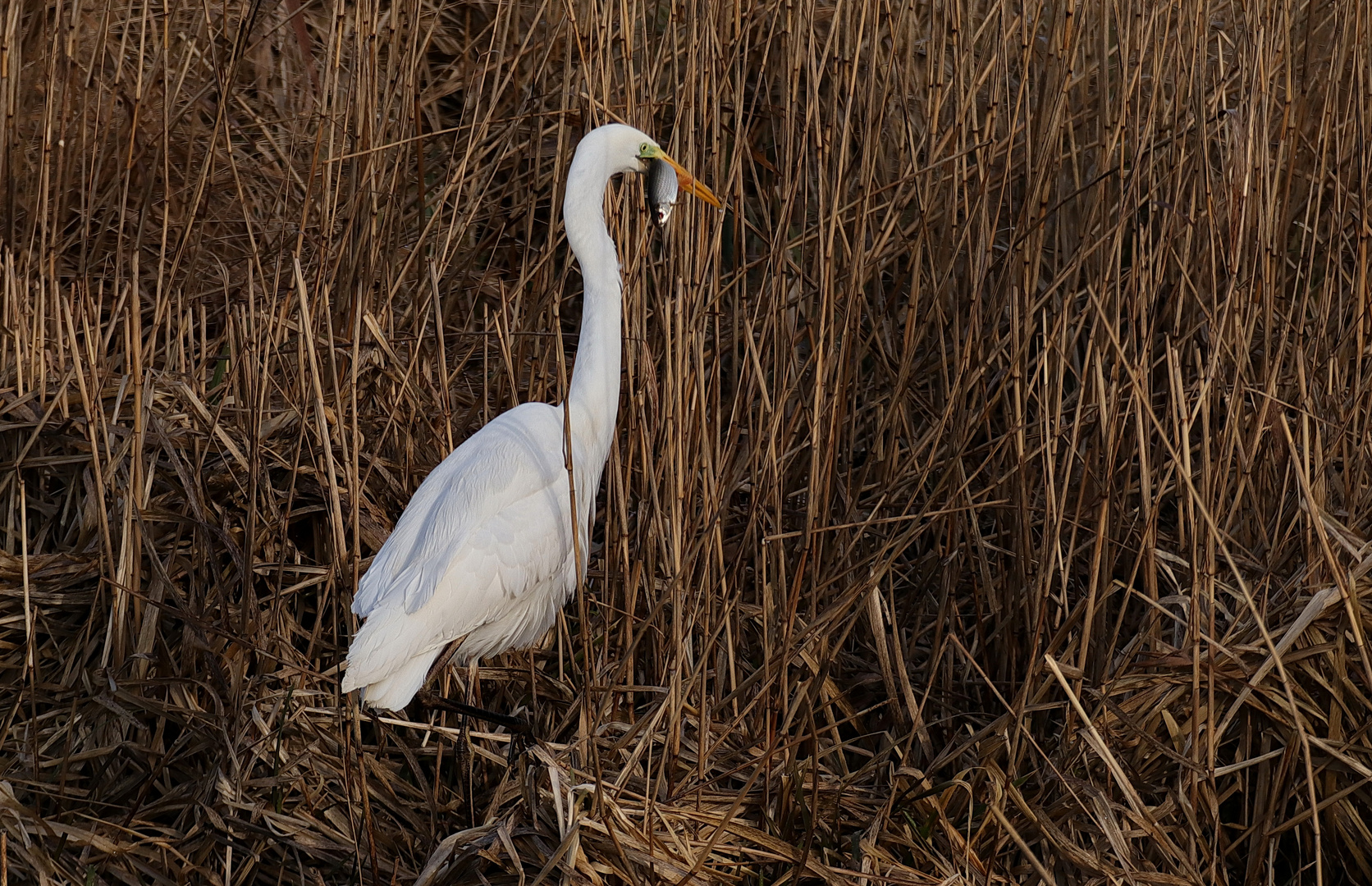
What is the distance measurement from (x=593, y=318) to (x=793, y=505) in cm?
61

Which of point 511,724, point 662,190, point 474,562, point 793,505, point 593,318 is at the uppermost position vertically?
point 662,190

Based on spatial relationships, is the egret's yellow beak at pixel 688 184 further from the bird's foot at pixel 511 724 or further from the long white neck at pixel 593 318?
the bird's foot at pixel 511 724

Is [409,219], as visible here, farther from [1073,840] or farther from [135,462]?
[1073,840]

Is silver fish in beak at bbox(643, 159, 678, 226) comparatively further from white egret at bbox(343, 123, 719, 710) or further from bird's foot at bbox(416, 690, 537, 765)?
bird's foot at bbox(416, 690, 537, 765)

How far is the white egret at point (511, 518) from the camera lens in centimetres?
203

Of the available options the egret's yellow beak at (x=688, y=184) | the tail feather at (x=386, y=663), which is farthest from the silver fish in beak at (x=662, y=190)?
the tail feather at (x=386, y=663)

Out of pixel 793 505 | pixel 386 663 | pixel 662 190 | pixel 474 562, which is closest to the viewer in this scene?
pixel 386 663

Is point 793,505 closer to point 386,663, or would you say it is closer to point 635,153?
point 635,153

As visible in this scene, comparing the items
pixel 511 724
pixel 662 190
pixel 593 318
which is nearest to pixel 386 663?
pixel 511 724

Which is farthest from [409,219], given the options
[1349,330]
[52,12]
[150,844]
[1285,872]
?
[1285,872]

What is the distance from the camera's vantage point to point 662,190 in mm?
2068

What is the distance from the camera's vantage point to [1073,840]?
1.93 m

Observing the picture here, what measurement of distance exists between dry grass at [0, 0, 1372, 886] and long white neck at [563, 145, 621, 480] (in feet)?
0.19

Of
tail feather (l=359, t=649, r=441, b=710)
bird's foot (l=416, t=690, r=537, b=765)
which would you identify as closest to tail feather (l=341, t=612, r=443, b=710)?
tail feather (l=359, t=649, r=441, b=710)
